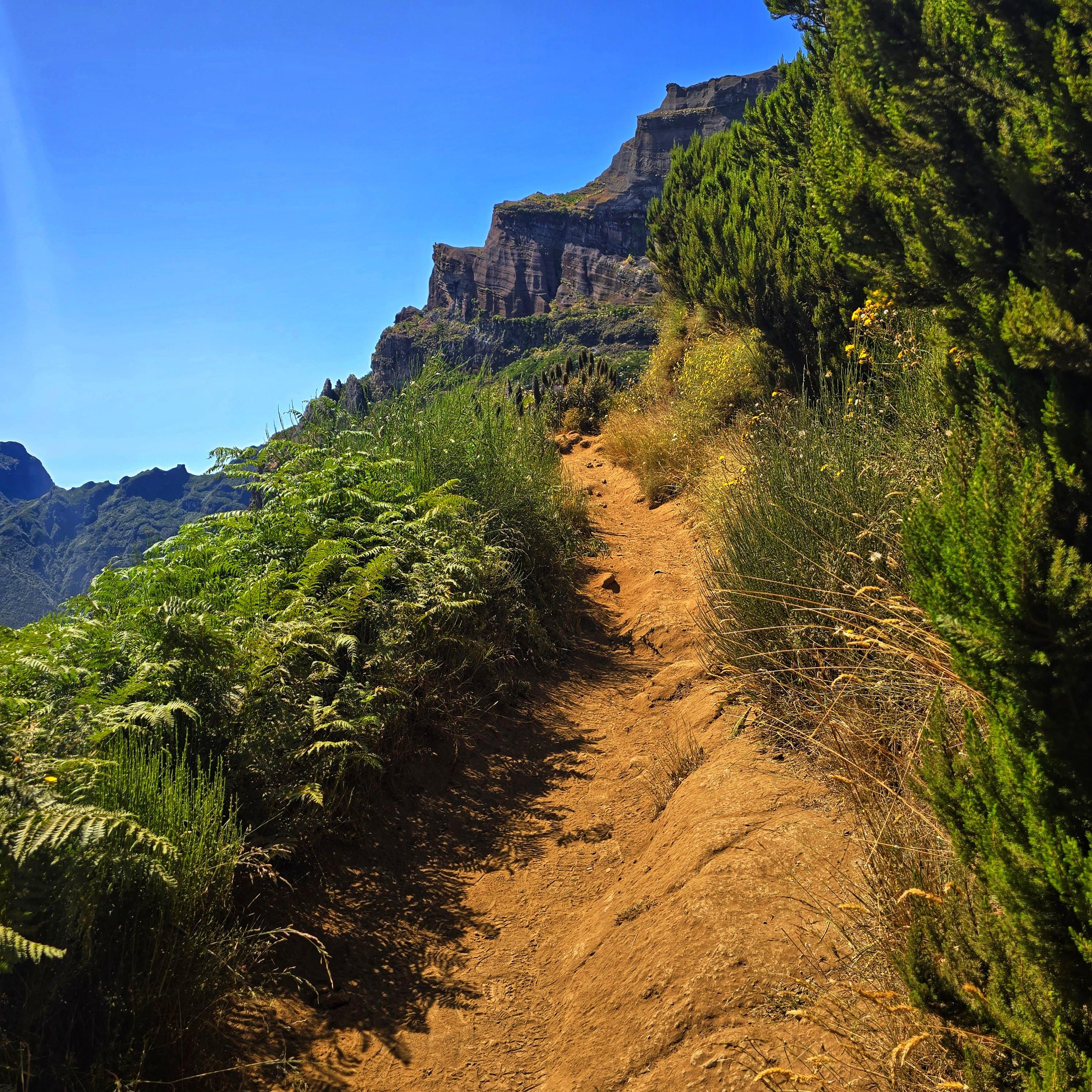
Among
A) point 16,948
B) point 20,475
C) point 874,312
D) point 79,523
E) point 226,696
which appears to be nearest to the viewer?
point 16,948

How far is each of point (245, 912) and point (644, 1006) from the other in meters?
1.61

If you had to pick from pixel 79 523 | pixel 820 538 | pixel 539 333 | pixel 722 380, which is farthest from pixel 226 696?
pixel 79 523

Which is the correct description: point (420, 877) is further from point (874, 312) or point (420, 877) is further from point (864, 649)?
point (874, 312)

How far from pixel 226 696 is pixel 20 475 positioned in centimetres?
13862

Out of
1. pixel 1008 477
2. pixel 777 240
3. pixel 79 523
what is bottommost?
pixel 1008 477

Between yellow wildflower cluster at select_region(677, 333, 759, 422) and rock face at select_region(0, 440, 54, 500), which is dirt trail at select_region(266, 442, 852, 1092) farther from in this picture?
rock face at select_region(0, 440, 54, 500)

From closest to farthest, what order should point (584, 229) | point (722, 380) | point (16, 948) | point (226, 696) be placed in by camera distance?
point (16, 948)
point (226, 696)
point (722, 380)
point (584, 229)

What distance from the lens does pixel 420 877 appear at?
3764 millimetres

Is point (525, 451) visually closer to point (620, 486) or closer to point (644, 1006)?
point (620, 486)

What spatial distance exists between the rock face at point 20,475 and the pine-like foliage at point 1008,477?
123m

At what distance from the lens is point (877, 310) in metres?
6.53

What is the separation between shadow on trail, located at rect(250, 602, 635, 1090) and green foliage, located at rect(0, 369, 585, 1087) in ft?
0.75

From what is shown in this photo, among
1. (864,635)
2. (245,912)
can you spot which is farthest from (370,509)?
(864,635)

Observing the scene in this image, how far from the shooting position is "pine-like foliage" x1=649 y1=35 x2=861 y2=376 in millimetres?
8938
